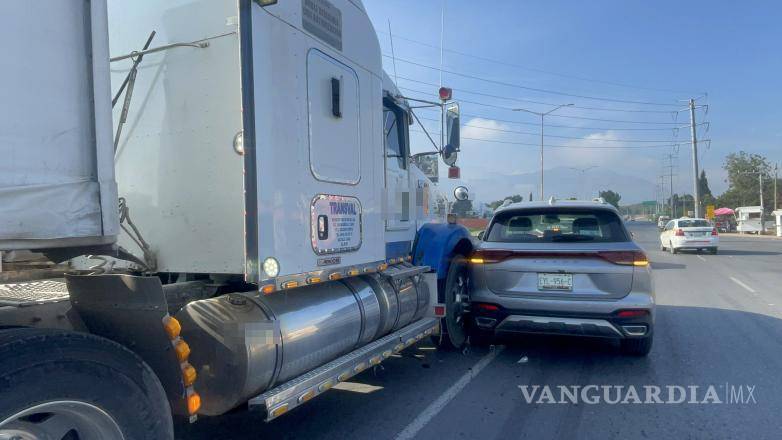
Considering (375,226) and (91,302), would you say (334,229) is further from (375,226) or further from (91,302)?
(91,302)

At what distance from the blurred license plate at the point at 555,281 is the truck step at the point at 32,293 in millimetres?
4247

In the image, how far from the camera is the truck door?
16.3 ft

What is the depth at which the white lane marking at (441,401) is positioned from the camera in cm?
398

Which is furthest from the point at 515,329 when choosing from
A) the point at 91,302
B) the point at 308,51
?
the point at 91,302

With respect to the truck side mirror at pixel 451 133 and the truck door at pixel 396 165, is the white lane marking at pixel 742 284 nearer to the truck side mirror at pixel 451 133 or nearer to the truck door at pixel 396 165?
the truck side mirror at pixel 451 133

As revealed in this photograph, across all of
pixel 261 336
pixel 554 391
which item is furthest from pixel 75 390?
pixel 554 391

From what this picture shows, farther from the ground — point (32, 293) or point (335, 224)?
point (335, 224)

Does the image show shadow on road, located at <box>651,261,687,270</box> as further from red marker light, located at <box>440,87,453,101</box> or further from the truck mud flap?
the truck mud flap

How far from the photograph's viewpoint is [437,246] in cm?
570

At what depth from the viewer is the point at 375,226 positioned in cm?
436

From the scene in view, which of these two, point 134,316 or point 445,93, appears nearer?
point 134,316

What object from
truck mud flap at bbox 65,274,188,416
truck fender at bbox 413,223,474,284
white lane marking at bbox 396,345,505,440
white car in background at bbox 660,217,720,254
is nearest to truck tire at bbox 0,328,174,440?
truck mud flap at bbox 65,274,188,416

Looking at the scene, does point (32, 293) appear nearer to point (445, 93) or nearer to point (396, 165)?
point (396, 165)

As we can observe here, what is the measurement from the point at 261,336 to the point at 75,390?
113 cm
